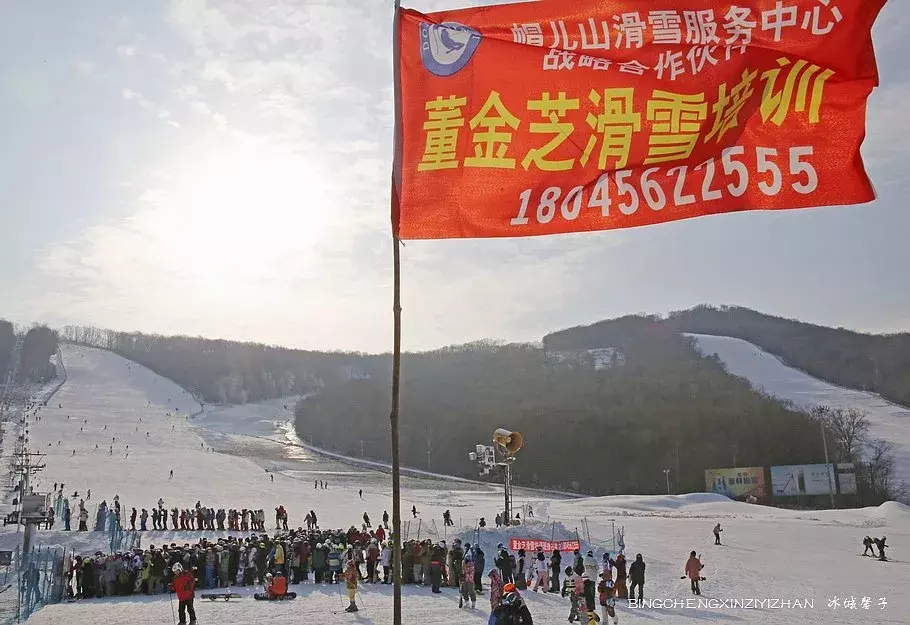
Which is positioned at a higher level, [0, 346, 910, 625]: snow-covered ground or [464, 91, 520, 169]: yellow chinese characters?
[464, 91, 520, 169]: yellow chinese characters

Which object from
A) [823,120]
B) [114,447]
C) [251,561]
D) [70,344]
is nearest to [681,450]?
[114,447]

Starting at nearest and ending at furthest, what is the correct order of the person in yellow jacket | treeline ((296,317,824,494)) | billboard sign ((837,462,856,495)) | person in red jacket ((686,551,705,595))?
1. the person in yellow jacket
2. person in red jacket ((686,551,705,595))
3. billboard sign ((837,462,856,495))
4. treeline ((296,317,824,494))

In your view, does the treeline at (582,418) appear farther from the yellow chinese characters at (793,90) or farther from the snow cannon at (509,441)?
the yellow chinese characters at (793,90)

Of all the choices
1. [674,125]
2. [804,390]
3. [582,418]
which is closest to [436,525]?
[674,125]

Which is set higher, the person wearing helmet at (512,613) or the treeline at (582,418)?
the treeline at (582,418)

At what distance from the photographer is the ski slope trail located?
3561 inches

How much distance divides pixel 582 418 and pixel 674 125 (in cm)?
9482

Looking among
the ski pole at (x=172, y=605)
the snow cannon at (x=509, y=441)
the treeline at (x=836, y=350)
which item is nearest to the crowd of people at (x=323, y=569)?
the ski pole at (x=172, y=605)

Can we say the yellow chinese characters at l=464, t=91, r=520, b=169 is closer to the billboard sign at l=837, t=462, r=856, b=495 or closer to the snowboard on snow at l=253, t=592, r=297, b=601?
the snowboard on snow at l=253, t=592, r=297, b=601

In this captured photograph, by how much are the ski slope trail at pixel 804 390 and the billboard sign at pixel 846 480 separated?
15.4m

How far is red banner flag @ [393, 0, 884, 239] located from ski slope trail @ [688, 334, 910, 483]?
264ft

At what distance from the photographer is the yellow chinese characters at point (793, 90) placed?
281 inches

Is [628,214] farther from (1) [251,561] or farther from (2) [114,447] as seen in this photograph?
(2) [114,447]

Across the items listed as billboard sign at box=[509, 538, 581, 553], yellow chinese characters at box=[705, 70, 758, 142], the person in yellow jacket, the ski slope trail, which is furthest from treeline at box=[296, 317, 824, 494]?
yellow chinese characters at box=[705, 70, 758, 142]
